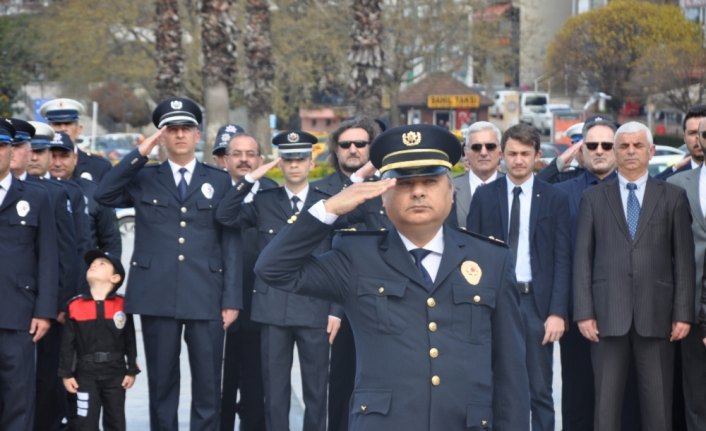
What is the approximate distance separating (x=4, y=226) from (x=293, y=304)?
1851mm

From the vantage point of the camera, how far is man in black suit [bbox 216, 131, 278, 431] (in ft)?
30.3

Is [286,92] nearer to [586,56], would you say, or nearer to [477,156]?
[586,56]

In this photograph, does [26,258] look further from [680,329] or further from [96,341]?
[680,329]

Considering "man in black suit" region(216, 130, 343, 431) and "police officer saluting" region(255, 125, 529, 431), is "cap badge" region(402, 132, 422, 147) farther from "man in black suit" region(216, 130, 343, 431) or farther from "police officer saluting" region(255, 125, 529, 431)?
"man in black suit" region(216, 130, 343, 431)

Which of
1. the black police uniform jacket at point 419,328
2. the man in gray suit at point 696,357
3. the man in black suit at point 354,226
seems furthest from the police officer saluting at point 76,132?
the black police uniform jacket at point 419,328

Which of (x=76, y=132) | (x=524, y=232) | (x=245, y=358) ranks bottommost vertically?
(x=245, y=358)

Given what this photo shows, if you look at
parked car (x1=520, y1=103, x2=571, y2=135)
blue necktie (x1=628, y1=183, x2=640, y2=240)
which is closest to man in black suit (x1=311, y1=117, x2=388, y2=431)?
blue necktie (x1=628, y1=183, x2=640, y2=240)

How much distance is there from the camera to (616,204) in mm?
8195

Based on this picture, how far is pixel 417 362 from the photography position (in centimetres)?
493

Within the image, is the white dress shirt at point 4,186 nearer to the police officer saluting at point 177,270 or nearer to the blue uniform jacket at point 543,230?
the police officer saluting at point 177,270

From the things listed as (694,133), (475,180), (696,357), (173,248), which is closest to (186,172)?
(173,248)

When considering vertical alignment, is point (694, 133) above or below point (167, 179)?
above

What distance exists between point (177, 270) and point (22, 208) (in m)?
1.05

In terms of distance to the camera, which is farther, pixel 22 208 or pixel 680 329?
pixel 22 208
